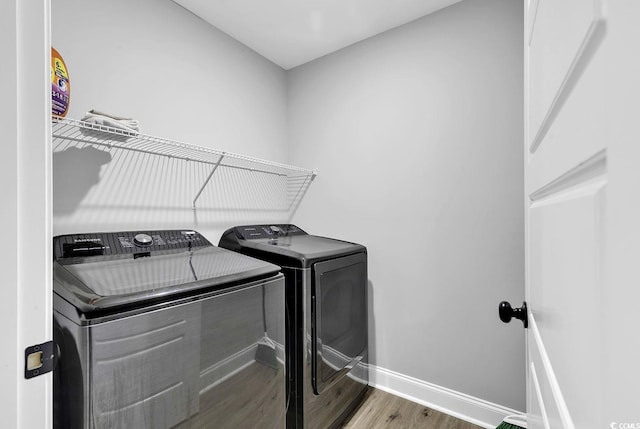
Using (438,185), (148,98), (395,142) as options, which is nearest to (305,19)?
(395,142)

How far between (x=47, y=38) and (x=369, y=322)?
2238mm

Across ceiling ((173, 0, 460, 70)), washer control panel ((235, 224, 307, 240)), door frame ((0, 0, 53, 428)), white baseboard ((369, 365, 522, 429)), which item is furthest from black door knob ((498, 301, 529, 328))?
ceiling ((173, 0, 460, 70))

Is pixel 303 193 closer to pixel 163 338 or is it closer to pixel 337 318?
pixel 337 318

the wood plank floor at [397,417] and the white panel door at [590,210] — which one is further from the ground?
the white panel door at [590,210]

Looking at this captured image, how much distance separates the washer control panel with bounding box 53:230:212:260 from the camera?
49.8 inches

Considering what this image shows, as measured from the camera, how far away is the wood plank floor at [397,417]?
1747 millimetres

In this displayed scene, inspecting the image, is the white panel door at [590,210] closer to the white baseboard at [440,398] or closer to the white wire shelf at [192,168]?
the white baseboard at [440,398]

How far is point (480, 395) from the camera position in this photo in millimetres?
1761

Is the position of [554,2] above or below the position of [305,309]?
above

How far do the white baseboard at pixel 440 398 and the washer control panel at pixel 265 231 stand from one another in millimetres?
1241

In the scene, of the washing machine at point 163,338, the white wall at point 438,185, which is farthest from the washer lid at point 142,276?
the white wall at point 438,185

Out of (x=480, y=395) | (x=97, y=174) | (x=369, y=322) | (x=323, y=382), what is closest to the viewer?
(x=97, y=174)

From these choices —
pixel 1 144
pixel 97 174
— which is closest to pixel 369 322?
pixel 97 174

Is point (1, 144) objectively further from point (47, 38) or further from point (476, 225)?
point (476, 225)
